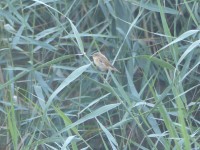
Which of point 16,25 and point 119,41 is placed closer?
point 119,41

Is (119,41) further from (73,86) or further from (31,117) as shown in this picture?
(31,117)

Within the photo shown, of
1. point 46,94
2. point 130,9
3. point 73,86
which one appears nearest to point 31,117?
point 46,94

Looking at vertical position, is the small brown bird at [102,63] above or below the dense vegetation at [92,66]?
above

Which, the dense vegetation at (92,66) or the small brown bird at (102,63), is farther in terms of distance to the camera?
the dense vegetation at (92,66)

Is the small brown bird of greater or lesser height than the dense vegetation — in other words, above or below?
above

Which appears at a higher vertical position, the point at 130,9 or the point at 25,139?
the point at 130,9

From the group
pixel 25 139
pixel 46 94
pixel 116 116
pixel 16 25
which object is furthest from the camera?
pixel 16 25

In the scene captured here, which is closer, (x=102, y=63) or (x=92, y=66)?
(x=102, y=63)

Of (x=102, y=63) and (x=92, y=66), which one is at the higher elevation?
(x=102, y=63)

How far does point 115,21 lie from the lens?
3344 mm

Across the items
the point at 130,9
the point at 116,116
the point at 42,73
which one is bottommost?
the point at 116,116

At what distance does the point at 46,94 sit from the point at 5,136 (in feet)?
0.81

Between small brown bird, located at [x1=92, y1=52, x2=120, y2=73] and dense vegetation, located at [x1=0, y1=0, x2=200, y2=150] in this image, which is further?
dense vegetation, located at [x1=0, y1=0, x2=200, y2=150]

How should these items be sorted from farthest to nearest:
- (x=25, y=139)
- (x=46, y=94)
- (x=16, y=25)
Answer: (x=16, y=25) < (x=46, y=94) < (x=25, y=139)
